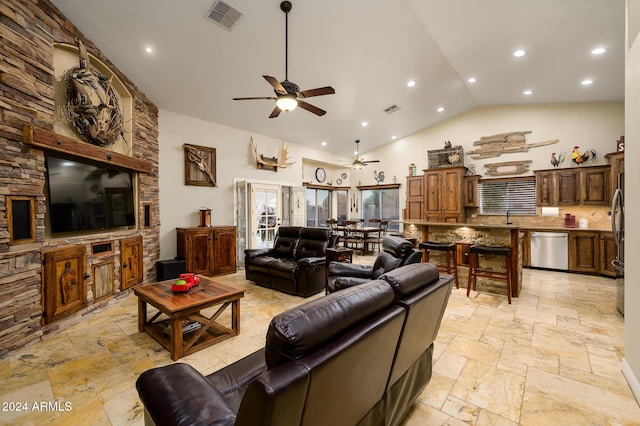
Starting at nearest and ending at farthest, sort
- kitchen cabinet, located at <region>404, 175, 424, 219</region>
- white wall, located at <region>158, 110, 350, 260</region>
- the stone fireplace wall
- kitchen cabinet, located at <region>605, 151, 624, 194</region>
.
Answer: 1. the stone fireplace wall
2. kitchen cabinet, located at <region>605, 151, 624, 194</region>
3. white wall, located at <region>158, 110, 350, 260</region>
4. kitchen cabinet, located at <region>404, 175, 424, 219</region>

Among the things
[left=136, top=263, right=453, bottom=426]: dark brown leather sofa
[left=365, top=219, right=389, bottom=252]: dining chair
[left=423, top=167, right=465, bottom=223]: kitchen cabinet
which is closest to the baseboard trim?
[left=136, top=263, right=453, bottom=426]: dark brown leather sofa

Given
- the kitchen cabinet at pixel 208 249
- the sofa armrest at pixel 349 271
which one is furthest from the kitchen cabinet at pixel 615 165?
the kitchen cabinet at pixel 208 249

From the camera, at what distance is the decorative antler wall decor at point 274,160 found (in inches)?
250

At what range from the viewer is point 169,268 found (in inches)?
175

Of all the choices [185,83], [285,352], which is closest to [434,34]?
[185,83]

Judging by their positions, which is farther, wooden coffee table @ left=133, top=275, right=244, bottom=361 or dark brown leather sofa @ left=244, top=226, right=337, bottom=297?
dark brown leather sofa @ left=244, top=226, right=337, bottom=297

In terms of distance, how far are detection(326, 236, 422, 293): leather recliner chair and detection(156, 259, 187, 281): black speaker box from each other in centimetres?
270

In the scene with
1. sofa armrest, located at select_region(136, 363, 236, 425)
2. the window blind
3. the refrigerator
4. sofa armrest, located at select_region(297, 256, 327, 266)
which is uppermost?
the window blind

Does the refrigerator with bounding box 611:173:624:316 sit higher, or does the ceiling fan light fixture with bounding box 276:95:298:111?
the ceiling fan light fixture with bounding box 276:95:298:111

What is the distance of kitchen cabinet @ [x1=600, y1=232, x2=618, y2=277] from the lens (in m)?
4.82

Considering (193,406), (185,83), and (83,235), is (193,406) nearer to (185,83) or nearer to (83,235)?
Result: (83,235)

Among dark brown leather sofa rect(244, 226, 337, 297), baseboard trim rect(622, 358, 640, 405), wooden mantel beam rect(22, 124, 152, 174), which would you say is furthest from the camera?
dark brown leather sofa rect(244, 226, 337, 297)

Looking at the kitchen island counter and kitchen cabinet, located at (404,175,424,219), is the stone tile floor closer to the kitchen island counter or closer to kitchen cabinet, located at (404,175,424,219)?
the kitchen island counter

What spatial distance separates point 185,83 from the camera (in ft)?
13.9
